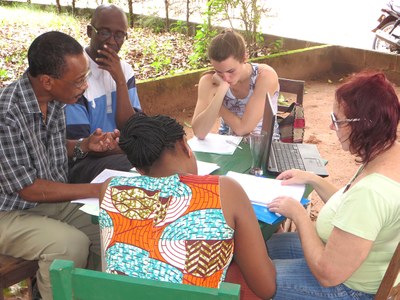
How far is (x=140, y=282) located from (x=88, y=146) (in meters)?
1.58

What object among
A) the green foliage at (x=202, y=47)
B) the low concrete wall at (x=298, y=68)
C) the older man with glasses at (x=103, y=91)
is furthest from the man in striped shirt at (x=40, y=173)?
the green foliage at (x=202, y=47)

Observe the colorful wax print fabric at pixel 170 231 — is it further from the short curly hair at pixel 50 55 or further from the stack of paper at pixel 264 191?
the short curly hair at pixel 50 55

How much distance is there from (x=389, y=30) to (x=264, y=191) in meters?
6.00

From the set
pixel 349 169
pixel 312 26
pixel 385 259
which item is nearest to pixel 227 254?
pixel 385 259

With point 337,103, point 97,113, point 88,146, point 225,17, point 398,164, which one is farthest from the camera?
point 225,17

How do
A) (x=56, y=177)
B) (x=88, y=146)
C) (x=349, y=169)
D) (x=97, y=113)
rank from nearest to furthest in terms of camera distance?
(x=56, y=177), (x=88, y=146), (x=97, y=113), (x=349, y=169)

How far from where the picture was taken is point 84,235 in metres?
2.20

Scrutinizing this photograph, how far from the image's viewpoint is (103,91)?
2.96 metres

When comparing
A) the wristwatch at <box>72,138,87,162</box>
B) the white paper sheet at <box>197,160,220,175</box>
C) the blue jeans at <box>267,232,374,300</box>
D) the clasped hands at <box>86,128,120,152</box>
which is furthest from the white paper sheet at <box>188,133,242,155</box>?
the blue jeans at <box>267,232,374,300</box>

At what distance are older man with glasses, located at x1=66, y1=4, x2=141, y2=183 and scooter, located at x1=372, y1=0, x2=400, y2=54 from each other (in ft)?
16.6

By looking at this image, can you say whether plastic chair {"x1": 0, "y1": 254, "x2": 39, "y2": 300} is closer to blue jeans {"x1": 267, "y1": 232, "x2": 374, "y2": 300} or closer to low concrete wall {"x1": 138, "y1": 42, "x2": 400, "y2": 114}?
blue jeans {"x1": 267, "y1": 232, "x2": 374, "y2": 300}

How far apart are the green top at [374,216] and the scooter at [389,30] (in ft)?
19.0

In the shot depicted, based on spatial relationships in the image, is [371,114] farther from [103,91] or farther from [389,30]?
[389,30]

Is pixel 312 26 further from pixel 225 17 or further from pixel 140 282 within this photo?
pixel 140 282
